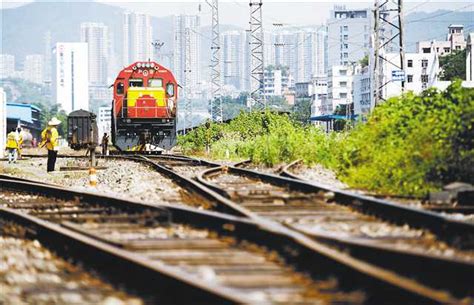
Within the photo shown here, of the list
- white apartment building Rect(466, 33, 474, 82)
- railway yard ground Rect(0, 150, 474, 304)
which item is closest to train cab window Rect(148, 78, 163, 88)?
railway yard ground Rect(0, 150, 474, 304)

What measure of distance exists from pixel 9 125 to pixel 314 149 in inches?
3192

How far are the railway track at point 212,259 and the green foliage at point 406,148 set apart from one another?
15.0ft

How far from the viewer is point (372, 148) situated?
15.5 m

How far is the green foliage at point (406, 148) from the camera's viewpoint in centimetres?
1253

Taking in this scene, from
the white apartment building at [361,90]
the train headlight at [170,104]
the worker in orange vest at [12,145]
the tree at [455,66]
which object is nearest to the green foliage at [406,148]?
the worker in orange vest at [12,145]

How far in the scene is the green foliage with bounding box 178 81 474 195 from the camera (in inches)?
493

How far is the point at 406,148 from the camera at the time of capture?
547 inches

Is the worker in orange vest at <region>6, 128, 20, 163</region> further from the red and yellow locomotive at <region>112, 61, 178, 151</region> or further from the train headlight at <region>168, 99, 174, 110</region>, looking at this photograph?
the train headlight at <region>168, 99, 174, 110</region>

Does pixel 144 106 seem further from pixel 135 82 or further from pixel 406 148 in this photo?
pixel 406 148

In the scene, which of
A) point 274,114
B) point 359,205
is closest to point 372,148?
point 359,205

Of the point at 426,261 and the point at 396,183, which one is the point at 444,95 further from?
the point at 426,261

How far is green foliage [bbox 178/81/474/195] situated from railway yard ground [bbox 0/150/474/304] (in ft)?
5.85

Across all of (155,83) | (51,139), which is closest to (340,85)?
(155,83)

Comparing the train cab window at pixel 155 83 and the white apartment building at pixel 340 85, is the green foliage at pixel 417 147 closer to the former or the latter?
the train cab window at pixel 155 83
